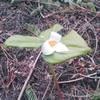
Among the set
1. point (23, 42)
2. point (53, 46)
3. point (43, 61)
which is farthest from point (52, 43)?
point (43, 61)

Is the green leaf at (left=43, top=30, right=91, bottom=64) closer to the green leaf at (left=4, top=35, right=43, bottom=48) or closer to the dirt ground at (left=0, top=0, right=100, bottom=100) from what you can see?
the green leaf at (left=4, top=35, right=43, bottom=48)

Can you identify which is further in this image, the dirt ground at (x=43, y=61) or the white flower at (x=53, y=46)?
the dirt ground at (x=43, y=61)

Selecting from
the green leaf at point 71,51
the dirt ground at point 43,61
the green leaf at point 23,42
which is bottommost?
the dirt ground at point 43,61

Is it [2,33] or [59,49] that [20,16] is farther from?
[59,49]

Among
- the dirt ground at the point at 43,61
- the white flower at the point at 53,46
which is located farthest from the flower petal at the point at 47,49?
the dirt ground at the point at 43,61

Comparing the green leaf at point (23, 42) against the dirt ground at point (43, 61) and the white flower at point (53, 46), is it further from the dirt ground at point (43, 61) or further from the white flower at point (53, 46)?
the dirt ground at point (43, 61)

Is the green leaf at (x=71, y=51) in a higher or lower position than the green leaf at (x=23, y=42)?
lower

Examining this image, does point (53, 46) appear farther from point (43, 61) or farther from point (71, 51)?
point (43, 61)

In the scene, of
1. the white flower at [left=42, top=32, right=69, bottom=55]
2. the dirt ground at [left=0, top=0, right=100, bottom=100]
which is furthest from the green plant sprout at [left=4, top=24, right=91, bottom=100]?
the dirt ground at [left=0, top=0, right=100, bottom=100]
